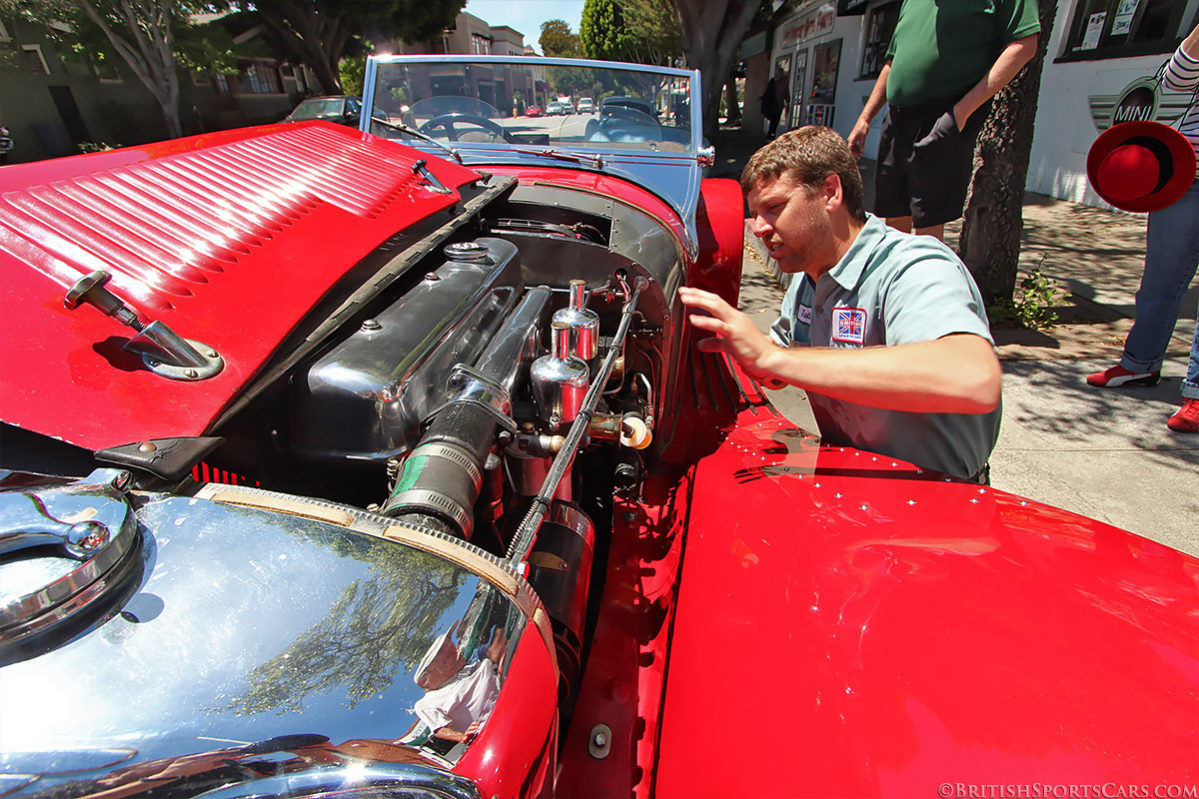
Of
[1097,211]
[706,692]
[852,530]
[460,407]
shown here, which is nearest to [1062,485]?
[852,530]

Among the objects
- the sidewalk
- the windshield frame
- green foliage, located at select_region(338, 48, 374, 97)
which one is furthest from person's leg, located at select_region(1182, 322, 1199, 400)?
green foliage, located at select_region(338, 48, 374, 97)

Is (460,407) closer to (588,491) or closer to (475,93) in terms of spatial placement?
(588,491)

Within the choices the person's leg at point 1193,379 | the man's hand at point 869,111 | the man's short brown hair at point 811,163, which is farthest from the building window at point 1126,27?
the man's short brown hair at point 811,163

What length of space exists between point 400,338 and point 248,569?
2.00 ft

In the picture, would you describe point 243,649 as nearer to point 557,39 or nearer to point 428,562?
point 428,562

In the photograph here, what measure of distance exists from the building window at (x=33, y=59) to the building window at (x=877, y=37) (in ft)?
68.2

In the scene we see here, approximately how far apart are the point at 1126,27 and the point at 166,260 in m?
9.69

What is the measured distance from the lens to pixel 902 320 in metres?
1.48

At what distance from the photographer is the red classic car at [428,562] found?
1.77 feet

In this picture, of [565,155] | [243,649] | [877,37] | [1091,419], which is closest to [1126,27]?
[877,37]

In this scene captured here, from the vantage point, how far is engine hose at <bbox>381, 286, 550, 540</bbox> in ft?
2.91

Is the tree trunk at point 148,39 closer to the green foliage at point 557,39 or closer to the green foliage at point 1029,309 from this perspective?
the green foliage at point 1029,309

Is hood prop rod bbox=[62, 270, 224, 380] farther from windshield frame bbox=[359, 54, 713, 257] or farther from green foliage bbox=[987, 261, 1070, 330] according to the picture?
green foliage bbox=[987, 261, 1070, 330]

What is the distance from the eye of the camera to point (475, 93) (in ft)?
9.97
